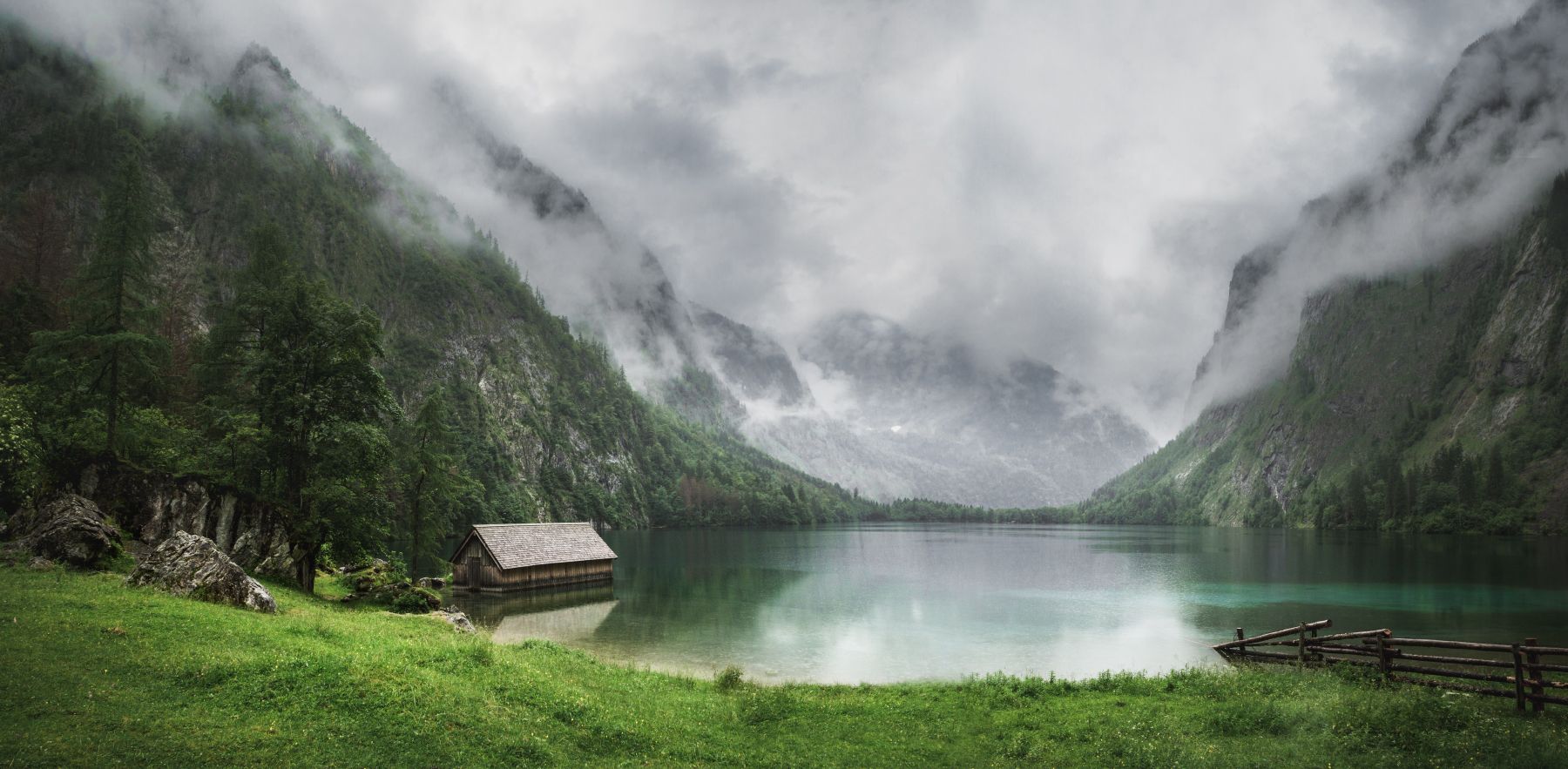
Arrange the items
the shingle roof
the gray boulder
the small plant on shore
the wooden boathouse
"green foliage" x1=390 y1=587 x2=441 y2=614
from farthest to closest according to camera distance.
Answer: the shingle roof, the wooden boathouse, "green foliage" x1=390 y1=587 x2=441 y2=614, the gray boulder, the small plant on shore

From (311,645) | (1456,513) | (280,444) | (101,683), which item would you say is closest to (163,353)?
(280,444)

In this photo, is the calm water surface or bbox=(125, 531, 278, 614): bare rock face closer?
bbox=(125, 531, 278, 614): bare rock face

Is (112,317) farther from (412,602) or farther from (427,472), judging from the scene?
(427,472)

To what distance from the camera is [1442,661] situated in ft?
90.1

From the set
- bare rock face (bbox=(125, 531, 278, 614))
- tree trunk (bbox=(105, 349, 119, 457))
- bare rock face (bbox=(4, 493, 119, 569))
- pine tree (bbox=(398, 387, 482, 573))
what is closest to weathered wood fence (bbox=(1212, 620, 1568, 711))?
bare rock face (bbox=(125, 531, 278, 614))

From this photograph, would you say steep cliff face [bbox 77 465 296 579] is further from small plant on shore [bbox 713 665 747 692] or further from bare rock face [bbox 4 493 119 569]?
small plant on shore [bbox 713 665 747 692]

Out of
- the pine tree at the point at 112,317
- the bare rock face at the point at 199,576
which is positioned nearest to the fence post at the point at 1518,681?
the bare rock face at the point at 199,576

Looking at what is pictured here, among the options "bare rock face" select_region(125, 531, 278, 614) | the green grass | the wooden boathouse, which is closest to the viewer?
the green grass

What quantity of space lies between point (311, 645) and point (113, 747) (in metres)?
9.58

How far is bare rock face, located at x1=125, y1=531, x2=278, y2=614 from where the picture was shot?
28.3 m

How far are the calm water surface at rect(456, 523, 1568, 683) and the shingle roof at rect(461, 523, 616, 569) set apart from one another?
390cm

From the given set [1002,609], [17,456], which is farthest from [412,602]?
[1002,609]

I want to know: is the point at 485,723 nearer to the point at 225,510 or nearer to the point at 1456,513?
the point at 225,510

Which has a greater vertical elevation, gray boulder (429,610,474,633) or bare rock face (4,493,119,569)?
bare rock face (4,493,119,569)
